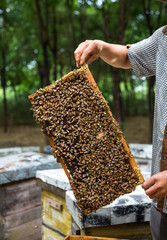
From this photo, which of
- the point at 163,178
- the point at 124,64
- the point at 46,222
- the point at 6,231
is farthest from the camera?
the point at 6,231

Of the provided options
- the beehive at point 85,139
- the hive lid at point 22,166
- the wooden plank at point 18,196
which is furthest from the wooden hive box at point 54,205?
the beehive at point 85,139

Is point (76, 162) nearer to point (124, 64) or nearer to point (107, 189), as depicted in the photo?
point (107, 189)

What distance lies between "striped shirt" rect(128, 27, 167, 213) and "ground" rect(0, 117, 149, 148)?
7504 millimetres

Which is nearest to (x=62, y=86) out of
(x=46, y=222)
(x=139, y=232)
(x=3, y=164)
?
(x=139, y=232)

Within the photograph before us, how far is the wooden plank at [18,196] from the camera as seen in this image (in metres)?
2.70

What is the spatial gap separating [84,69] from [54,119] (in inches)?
13.3

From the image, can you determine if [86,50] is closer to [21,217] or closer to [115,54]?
[115,54]

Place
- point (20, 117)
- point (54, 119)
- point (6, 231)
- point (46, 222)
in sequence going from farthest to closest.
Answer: point (20, 117) < point (6, 231) < point (46, 222) < point (54, 119)

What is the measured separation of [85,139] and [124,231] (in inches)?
34.5

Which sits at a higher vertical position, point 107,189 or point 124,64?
point 124,64

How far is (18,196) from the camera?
9.13 feet

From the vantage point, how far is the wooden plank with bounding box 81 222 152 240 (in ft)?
5.72

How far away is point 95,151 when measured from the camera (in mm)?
1344

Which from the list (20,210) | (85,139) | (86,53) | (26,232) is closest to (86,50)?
(86,53)
